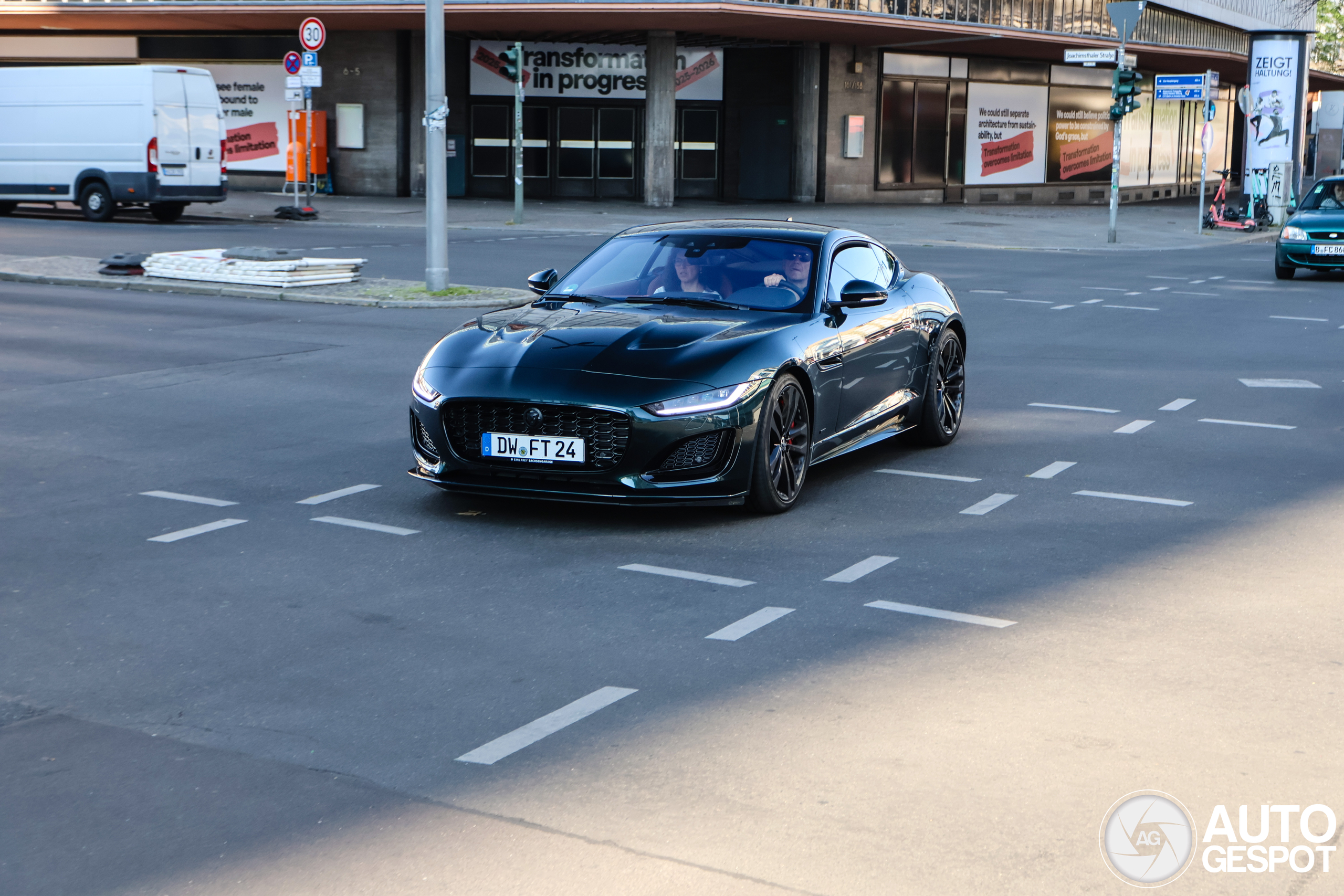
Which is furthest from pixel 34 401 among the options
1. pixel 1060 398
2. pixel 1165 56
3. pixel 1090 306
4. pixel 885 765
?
pixel 1165 56

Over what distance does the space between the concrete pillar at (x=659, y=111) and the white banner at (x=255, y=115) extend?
10764 millimetres

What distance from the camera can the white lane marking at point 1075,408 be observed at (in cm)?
1102

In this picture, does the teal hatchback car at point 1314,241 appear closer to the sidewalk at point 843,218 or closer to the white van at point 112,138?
the sidewalk at point 843,218

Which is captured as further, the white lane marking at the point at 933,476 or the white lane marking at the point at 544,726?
the white lane marking at the point at 933,476

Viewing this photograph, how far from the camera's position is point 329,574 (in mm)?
6434

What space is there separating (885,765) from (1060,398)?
766cm

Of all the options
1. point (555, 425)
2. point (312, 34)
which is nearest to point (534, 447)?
point (555, 425)

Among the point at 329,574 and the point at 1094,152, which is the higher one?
the point at 1094,152

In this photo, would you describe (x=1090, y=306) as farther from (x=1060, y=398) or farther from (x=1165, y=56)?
(x=1165, y=56)

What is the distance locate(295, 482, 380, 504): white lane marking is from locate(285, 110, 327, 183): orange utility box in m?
30.1

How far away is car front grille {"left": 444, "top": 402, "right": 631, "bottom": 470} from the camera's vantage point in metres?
7.12

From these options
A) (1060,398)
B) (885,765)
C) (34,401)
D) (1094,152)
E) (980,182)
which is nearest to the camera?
(885,765)

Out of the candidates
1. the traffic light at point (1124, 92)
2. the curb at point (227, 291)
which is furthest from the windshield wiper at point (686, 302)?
the traffic light at point (1124, 92)

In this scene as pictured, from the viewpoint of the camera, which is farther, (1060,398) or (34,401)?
(1060,398)
